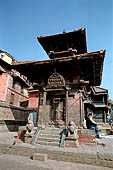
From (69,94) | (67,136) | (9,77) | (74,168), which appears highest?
(9,77)

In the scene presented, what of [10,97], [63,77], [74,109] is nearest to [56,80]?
[63,77]

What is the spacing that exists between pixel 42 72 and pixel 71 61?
106 inches

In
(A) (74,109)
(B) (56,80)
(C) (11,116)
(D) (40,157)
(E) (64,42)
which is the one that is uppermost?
(E) (64,42)

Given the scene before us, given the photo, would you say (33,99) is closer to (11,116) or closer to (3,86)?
(3,86)

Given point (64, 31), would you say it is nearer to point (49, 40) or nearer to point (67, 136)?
point (49, 40)

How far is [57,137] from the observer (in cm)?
607

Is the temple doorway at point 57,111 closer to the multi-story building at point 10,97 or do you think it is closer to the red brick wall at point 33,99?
the multi-story building at point 10,97

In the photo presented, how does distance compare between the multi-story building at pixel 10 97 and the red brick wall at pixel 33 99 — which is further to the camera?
the red brick wall at pixel 33 99

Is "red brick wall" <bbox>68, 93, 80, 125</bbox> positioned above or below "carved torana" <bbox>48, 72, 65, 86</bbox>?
below

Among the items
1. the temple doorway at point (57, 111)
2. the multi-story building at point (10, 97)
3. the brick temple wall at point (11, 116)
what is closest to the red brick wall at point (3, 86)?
the multi-story building at point (10, 97)

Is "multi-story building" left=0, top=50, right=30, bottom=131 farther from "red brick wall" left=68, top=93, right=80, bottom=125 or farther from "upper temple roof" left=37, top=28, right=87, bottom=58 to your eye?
"upper temple roof" left=37, top=28, right=87, bottom=58

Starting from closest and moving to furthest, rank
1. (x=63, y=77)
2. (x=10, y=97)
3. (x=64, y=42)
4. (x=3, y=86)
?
(x=63, y=77), (x=64, y=42), (x=3, y=86), (x=10, y=97)

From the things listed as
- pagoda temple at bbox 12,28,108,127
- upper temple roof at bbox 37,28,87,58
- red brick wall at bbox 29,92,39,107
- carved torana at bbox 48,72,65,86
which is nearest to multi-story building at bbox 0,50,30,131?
red brick wall at bbox 29,92,39,107

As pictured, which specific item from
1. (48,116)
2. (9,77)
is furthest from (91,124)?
(9,77)
